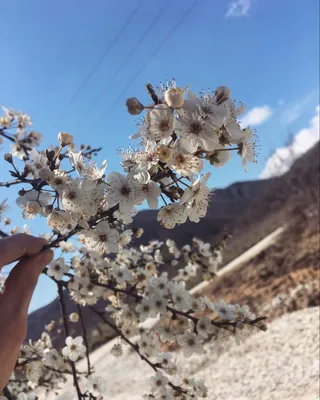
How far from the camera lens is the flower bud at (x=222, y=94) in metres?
1.01

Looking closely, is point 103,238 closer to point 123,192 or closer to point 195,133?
point 123,192

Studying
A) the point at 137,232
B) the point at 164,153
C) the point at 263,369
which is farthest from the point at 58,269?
the point at 263,369

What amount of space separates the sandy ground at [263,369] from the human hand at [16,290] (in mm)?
2451

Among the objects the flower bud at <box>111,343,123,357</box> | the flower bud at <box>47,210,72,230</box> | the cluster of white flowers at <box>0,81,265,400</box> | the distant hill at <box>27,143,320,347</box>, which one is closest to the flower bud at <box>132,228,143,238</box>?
the cluster of white flowers at <box>0,81,265,400</box>

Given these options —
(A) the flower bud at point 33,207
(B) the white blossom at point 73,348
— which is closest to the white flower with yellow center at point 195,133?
(A) the flower bud at point 33,207

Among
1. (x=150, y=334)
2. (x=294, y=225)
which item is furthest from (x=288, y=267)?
(x=150, y=334)

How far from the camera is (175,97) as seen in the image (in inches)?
35.9

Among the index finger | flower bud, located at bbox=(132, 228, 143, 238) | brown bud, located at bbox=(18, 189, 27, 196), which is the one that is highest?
brown bud, located at bbox=(18, 189, 27, 196)

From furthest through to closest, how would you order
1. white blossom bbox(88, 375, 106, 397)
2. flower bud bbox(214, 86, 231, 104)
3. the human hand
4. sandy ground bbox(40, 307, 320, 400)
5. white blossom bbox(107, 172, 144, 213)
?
sandy ground bbox(40, 307, 320, 400) < white blossom bbox(88, 375, 106, 397) < white blossom bbox(107, 172, 144, 213) < flower bud bbox(214, 86, 231, 104) < the human hand

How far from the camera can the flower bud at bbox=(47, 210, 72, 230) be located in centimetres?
123

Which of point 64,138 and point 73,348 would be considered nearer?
point 64,138

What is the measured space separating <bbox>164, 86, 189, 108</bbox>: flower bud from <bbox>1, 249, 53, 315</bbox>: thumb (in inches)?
18.7

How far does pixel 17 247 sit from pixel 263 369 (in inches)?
164

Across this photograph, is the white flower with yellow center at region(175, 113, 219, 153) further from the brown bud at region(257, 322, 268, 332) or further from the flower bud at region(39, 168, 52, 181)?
the brown bud at region(257, 322, 268, 332)
